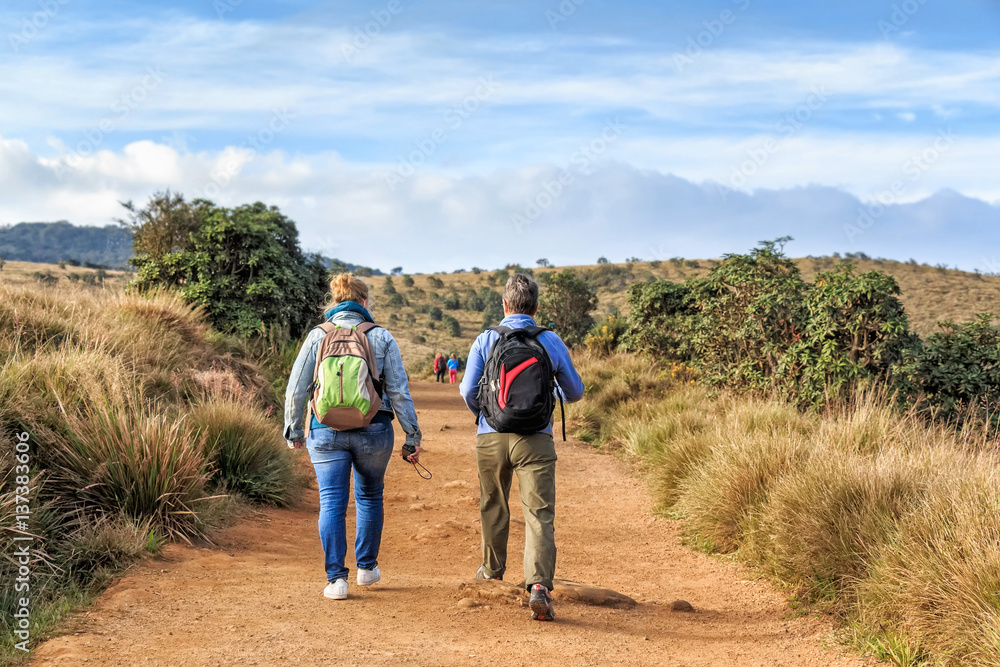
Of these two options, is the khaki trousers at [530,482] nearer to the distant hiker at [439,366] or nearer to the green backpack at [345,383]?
the green backpack at [345,383]

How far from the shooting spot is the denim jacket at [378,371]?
529 centimetres

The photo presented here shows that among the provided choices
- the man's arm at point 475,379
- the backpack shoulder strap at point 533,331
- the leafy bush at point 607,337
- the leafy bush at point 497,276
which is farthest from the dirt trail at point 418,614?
the leafy bush at point 497,276

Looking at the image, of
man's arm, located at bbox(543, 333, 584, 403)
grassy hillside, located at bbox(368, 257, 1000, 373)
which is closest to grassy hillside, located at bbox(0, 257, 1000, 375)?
grassy hillside, located at bbox(368, 257, 1000, 373)

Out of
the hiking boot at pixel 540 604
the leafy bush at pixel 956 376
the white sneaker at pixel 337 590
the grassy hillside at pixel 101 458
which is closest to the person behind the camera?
the hiking boot at pixel 540 604

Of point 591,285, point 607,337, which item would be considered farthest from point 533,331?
point 591,285

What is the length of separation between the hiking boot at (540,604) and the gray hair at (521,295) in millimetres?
1788

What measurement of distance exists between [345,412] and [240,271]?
1191 centimetres

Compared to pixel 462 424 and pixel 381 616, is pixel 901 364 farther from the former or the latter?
pixel 462 424

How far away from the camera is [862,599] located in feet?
16.2

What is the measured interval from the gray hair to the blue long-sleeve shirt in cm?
7

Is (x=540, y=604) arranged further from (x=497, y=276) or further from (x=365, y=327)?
(x=497, y=276)

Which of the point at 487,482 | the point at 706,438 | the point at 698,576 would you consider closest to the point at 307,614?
the point at 487,482

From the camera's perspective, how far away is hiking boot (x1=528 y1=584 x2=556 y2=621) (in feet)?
16.2

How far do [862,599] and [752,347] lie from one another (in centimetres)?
736
